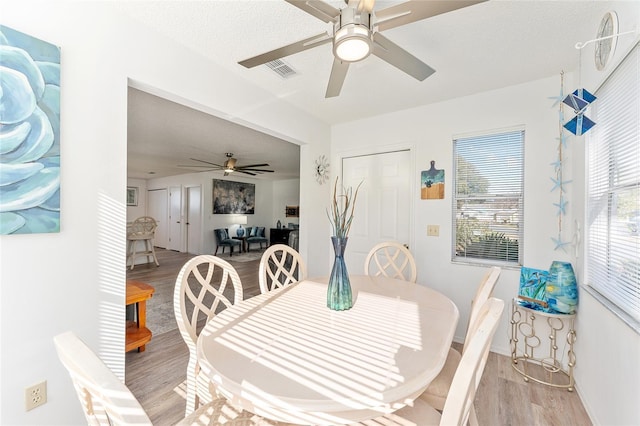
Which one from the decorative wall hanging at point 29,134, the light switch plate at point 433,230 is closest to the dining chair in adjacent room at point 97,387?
the decorative wall hanging at point 29,134

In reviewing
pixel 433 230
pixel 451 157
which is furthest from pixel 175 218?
pixel 451 157

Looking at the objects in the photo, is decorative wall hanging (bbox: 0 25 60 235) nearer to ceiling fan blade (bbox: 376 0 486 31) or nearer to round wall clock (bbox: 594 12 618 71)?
ceiling fan blade (bbox: 376 0 486 31)

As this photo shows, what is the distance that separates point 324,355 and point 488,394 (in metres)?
1.70

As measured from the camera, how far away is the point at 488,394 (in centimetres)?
191

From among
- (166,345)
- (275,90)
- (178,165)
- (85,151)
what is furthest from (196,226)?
(85,151)

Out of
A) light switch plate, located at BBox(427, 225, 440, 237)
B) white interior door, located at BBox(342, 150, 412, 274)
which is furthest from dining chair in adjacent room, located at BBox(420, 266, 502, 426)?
white interior door, located at BBox(342, 150, 412, 274)

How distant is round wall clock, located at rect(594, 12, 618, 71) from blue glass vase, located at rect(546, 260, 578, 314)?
136cm

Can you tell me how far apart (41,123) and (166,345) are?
2.06 metres


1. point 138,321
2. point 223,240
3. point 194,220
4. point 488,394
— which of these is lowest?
point 488,394

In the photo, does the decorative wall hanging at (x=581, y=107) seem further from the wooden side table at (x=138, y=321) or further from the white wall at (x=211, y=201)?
the white wall at (x=211, y=201)

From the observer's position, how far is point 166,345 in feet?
8.29

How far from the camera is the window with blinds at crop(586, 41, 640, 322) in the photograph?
129 cm

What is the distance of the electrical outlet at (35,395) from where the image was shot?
4.32 feet

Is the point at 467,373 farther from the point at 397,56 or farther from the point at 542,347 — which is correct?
the point at 542,347
